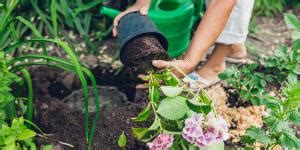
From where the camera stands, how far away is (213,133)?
5.30 feet

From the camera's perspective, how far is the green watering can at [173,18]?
2.54m

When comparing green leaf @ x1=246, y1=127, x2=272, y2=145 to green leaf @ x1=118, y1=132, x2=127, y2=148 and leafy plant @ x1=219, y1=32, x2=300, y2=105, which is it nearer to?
leafy plant @ x1=219, y1=32, x2=300, y2=105

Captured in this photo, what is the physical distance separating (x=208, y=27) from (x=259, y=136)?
1.92 feet

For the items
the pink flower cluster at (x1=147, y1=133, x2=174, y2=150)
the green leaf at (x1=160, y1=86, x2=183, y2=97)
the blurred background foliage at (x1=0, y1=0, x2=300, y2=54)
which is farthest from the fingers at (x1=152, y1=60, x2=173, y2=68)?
the blurred background foliage at (x1=0, y1=0, x2=300, y2=54)

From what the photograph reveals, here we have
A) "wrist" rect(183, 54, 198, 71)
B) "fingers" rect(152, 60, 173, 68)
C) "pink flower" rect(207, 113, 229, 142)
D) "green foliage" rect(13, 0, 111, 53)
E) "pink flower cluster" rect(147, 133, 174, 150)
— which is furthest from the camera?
"green foliage" rect(13, 0, 111, 53)

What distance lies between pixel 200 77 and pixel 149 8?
0.60m

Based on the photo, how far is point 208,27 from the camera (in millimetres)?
2264

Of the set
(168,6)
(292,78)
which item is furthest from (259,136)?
(168,6)

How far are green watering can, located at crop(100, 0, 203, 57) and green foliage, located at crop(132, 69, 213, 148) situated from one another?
2.14ft

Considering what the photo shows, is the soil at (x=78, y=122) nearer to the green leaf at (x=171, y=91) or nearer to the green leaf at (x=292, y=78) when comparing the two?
the green leaf at (x=171, y=91)

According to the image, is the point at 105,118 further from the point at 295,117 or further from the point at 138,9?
the point at 295,117

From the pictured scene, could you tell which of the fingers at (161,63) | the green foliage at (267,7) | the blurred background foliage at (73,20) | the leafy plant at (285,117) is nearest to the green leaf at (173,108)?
the fingers at (161,63)

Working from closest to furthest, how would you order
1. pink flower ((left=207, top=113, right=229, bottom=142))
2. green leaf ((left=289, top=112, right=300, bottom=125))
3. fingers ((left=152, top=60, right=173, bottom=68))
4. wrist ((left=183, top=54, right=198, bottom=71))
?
pink flower ((left=207, top=113, right=229, bottom=142)) → green leaf ((left=289, top=112, right=300, bottom=125)) → fingers ((left=152, top=60, right=173, bottom=68)) → wrist ((left=183, top=54, right=198, bottom=71))

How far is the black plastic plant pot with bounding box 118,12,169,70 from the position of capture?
2010 millimetres
